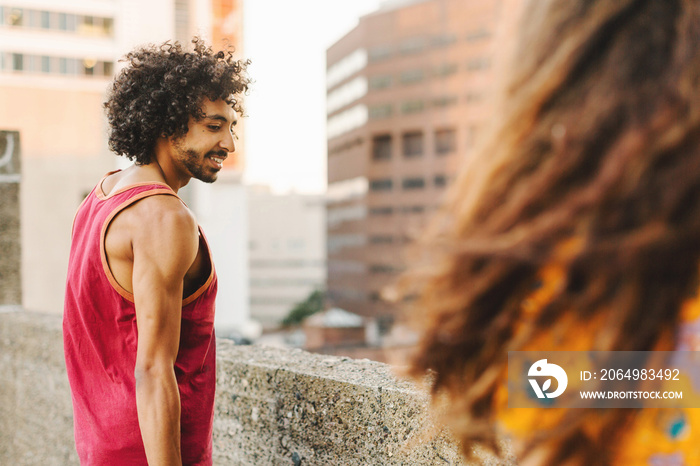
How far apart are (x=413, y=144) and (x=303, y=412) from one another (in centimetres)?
6187

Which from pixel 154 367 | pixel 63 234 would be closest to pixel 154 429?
pixel 154 367

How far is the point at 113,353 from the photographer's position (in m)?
1.77

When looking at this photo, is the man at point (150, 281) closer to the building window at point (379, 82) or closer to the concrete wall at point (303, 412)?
the concrete wall at point (303, 412)

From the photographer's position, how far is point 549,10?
0.91 metres

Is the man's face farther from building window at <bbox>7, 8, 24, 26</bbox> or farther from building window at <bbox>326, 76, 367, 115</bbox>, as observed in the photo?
building window at <bbox>326, 76, 367, 115</bbox>

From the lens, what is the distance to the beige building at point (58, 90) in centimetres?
4109

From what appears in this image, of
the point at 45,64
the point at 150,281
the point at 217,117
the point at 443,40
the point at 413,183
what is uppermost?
the point at 443,40

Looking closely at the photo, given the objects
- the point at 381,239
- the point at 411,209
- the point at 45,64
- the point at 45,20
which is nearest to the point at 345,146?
the point at 381,239

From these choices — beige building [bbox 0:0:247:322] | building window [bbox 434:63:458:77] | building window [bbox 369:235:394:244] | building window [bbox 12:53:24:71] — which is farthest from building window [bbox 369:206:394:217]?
building window [bbox 12:53:24:71]

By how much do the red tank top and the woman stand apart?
3.33 ft

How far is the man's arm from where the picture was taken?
1.62m

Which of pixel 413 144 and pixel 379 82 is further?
pixel 379 82

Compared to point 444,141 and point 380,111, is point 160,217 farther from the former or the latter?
point 380,111

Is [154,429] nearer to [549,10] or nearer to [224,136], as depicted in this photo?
[224,136]
